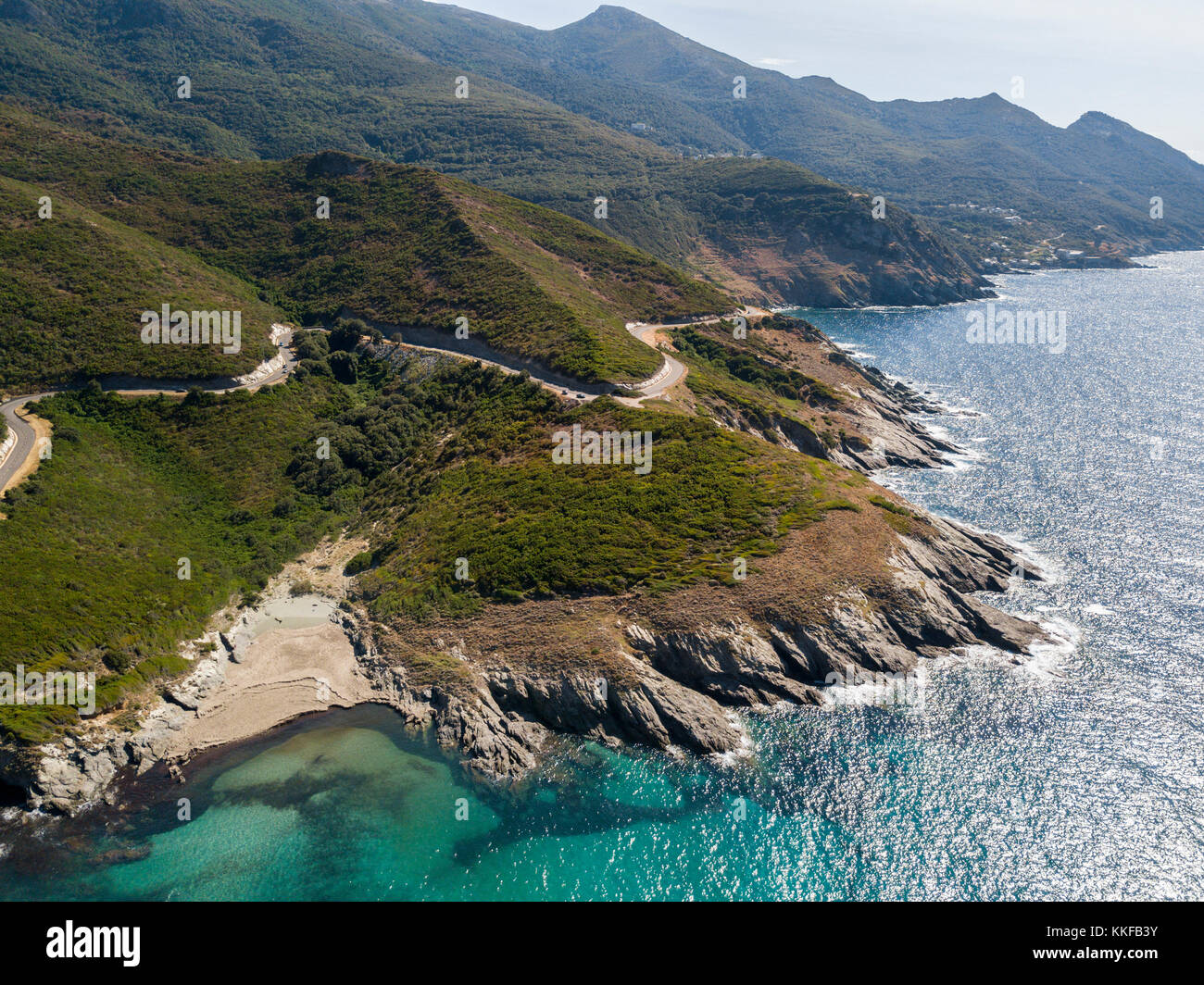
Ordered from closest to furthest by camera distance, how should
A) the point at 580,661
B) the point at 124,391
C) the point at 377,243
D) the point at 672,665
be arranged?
the point at 580,661 → the point at 672,665 → the point at 124,391 → the point at 377,243

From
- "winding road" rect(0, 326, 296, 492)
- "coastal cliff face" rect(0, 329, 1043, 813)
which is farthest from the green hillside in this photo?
"coastal cliff face" rect(0, 329, 1043, 813)

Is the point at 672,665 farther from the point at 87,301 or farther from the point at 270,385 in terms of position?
the point at 87,301

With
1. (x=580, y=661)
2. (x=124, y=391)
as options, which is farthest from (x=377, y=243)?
(x=580, y=661)

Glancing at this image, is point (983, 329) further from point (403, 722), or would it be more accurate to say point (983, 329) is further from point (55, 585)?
point (55, 585)

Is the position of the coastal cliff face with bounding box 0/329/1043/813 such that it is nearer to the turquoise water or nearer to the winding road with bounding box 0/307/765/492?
the turquoise water

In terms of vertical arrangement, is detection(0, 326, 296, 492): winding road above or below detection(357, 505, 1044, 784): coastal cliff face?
above

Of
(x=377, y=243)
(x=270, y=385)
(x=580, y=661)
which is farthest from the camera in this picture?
(x=377, y=243)

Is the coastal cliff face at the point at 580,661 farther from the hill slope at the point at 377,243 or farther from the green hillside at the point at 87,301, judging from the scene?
the hill slope at the point at 377,243

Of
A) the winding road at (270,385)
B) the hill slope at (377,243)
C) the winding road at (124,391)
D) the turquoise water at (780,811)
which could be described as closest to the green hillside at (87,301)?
the winding road at (124,391)

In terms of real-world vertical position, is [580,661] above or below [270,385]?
below

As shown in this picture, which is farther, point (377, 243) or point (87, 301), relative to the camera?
point (377, 243)

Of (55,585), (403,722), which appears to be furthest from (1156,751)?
(55,585)
